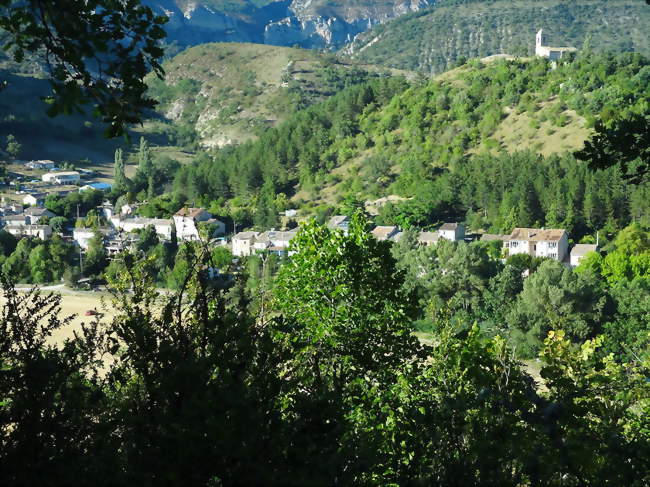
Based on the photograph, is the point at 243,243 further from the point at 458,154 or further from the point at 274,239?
the point at 458,154

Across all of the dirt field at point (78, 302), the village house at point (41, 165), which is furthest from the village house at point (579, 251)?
the village house at point (41, 165)

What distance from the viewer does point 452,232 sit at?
39.0 metres

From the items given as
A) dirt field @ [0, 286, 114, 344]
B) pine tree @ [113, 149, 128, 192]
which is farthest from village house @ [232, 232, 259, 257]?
pine tree @ [113, 149, 128, 192]

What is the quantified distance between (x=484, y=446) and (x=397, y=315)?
3.38 metres

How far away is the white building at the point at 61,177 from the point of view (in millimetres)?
60219

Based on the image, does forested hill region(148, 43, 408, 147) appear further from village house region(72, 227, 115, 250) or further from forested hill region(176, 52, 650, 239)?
village house region(72, 227, 115, 250)

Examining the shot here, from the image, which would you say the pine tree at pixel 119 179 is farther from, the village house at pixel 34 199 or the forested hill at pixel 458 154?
the village house at pixel 34 199

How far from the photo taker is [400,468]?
13.9 feet

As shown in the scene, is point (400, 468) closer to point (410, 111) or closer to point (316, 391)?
point (316, 391)

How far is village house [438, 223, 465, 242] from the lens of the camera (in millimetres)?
38812

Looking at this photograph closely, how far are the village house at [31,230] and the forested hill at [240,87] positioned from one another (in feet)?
142

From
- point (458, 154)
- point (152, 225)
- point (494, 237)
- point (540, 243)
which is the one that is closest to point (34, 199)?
point (152, 225)

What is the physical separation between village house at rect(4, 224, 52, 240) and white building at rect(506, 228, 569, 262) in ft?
84.7

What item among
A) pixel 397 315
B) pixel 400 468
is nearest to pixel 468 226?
pixel 397 315
